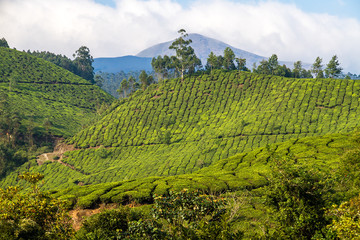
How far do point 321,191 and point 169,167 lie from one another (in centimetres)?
5813

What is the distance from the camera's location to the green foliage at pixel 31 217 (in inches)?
584

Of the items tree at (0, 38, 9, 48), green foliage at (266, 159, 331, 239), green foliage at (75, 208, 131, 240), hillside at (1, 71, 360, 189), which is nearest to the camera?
green foliage at (266, 159, 331, 239)

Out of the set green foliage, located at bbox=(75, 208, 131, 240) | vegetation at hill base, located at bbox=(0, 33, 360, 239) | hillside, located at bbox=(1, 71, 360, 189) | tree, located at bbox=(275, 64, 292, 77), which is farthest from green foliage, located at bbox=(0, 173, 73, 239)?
tree, located at bbox=(275, 64, 292, 77)

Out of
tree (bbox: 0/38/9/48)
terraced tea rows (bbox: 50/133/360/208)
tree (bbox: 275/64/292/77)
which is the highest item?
tree (bbox: 0/38/9/48)

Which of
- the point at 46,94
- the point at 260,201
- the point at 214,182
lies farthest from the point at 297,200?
the point at 46,94

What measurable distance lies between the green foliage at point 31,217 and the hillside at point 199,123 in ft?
174

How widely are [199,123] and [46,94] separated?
323ft

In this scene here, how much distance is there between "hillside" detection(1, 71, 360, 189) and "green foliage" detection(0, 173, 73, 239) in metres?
52.9

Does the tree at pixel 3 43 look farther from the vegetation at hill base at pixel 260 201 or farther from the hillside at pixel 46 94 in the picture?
the vegetation at hill base at pixel 260 201

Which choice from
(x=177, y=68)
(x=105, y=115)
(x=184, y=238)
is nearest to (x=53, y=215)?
(x=184, y=238)

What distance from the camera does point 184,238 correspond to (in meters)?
13.7

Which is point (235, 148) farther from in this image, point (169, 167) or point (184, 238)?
point (184, 238)

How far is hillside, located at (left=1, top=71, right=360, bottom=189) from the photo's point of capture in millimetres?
78312

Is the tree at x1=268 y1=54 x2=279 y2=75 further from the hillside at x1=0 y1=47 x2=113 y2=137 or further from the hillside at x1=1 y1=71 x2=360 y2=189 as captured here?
the hillside at x1=0 y1=47 x2=113 y2=137
